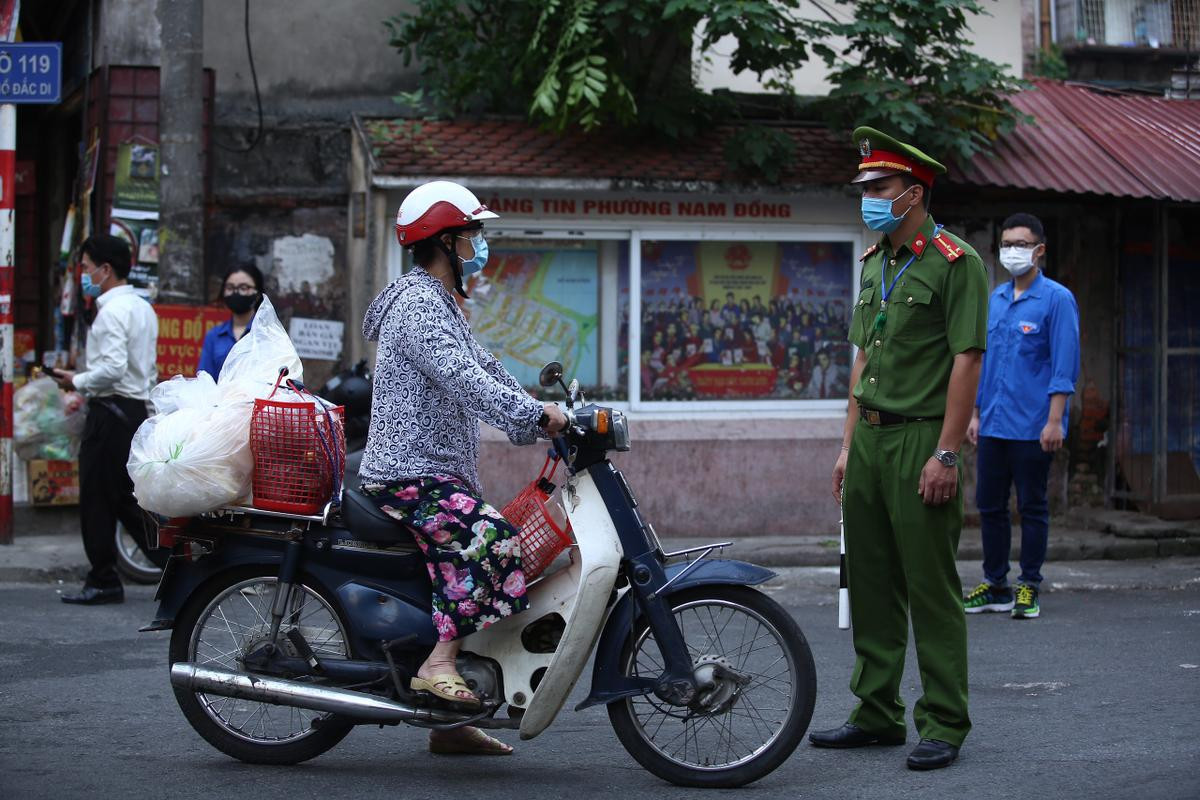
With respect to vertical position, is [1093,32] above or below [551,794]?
above

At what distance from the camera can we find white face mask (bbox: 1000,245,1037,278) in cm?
777

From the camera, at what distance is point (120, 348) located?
7.89 meters

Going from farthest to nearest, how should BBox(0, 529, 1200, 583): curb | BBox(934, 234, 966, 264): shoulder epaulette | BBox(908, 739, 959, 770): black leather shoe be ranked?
BBox(0, 529, 1200, 583): curb
BBox(934, 234, 966, 264): shoulder epaulette
BBox(908, 739, 959, 770): black leather shoe

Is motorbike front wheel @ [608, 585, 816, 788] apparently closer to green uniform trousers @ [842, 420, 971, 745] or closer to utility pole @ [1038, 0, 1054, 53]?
green uniform trousers @ [842, 420, 971, 745]

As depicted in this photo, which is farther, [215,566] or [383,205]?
[383,205]

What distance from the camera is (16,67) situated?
9164 mm

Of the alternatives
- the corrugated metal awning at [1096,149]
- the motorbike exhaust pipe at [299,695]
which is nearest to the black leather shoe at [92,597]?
the motorbike exhaust pipe at [299,695]

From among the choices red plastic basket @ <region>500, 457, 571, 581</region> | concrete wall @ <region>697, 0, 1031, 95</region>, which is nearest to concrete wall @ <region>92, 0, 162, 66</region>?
concrete wall @ <region>697, 0, 1031, 95</region>

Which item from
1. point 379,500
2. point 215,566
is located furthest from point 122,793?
point 379,500

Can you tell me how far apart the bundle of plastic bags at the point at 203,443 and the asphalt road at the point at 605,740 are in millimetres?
927

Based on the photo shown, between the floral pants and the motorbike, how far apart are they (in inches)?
3.8

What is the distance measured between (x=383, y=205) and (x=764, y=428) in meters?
3.19

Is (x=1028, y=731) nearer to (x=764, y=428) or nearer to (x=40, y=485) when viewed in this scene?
(x=764, y=428)

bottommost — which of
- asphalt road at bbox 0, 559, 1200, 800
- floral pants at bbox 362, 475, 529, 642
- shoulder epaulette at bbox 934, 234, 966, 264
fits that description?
asphalt road at bbox 0, 559, 1200, 800
